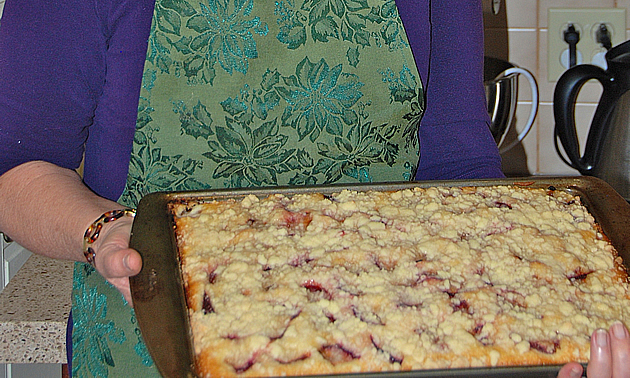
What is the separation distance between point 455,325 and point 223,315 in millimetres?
217

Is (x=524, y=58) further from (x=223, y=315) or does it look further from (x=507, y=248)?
(x=223, y=315)

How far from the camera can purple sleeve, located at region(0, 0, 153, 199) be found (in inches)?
27.0

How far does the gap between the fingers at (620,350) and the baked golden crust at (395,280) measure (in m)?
0.03

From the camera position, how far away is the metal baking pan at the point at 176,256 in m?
0.50

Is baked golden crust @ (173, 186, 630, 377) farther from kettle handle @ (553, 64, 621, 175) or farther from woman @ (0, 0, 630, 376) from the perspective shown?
kettle handle @ (553, 64, 621, 175)

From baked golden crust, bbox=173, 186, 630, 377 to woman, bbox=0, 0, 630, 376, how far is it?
0.32 ft

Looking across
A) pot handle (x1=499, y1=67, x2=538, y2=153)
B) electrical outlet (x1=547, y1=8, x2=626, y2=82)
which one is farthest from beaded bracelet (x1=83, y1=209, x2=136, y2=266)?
electrical outlet (x1=547, y1=8, x2=626, y2=82)

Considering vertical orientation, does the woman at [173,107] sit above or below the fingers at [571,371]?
above

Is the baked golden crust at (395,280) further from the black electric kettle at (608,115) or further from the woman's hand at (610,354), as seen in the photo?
the black electric kettle at (608,115)

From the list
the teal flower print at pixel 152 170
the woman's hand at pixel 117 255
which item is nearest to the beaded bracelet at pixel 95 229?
the woman's hand at pixel 117 255

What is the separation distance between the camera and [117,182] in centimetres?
80

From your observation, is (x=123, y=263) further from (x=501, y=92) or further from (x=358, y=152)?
(x=501, y=92)

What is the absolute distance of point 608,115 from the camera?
1346mm

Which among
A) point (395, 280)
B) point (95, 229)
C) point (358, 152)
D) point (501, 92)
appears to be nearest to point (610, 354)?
point (395, 280)
